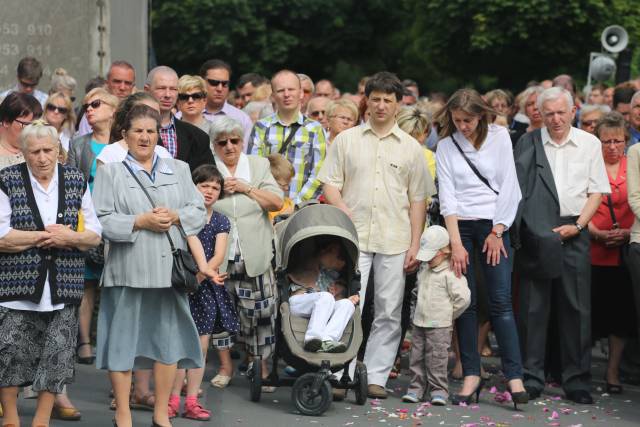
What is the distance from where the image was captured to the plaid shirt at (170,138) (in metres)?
11.3

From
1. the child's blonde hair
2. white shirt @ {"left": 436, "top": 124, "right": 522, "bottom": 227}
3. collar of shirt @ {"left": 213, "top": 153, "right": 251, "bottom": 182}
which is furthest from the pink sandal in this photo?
the child's blonde hair

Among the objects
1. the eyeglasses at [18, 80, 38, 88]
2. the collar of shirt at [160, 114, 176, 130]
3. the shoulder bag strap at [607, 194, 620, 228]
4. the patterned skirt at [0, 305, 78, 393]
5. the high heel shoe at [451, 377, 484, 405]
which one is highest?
the eyeglasses at [18, 80, 38, 88]

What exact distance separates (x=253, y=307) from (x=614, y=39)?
1456 centimetres

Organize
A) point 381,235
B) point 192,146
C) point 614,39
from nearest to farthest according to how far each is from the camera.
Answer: point 381,235
point 192,146
point 614,39

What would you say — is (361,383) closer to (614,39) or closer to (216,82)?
(216,82)

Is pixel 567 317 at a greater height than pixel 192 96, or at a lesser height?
lesser

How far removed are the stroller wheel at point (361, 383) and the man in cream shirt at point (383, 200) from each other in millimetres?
397

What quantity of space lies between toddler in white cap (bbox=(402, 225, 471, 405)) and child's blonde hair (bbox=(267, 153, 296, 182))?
1581mm

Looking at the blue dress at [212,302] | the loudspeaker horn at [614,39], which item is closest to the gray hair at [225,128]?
the blue dress at [212,302]

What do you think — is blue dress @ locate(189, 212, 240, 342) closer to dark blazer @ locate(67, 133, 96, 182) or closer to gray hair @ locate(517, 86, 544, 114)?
dark blazer @ locate(67, 133, 96, 182)

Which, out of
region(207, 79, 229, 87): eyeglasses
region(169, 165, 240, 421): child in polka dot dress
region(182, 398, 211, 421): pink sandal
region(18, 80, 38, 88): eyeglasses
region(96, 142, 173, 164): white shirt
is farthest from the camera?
region(18, 80, 38, 88): eyeglasses

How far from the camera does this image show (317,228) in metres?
10.7

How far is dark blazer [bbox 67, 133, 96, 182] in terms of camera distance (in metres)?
11.4

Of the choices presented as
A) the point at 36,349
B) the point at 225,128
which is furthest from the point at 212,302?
the point at 36,349
